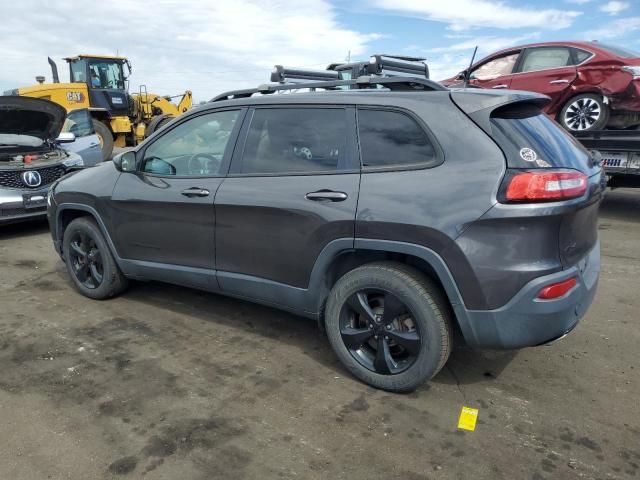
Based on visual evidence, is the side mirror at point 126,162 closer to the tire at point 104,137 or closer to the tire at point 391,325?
the tire at point 391,325

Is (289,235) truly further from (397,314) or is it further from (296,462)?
(296,462)

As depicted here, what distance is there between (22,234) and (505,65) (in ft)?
25.7

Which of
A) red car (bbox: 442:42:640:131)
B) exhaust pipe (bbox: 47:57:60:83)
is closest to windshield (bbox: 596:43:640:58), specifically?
red car (bbox: 442:42:640:131)

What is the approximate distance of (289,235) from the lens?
3141 millimetres

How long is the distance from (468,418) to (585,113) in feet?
21.0

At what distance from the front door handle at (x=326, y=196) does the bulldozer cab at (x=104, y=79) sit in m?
14.4

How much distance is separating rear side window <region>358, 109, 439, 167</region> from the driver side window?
3.37 ft

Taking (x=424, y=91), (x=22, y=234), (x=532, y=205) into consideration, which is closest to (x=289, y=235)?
(x=424, y=91)

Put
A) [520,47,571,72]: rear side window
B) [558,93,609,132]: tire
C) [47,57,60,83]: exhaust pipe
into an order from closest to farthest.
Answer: [558,93,609,132]: tire
[520,47,571,72]: rear side window
[47,57,60,83]: exhaust pipe

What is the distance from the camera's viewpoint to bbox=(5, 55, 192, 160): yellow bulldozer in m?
Answer: 14.6

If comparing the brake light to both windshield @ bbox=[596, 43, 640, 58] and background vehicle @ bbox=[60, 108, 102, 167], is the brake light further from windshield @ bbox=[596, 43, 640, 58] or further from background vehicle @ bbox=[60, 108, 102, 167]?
background vehicle @ bbox=[60, 108, 102, 167]

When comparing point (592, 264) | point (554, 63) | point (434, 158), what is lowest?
point (592, 264)

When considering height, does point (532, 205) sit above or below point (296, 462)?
above

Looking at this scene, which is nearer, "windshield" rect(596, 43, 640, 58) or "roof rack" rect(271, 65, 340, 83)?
"roof rack" rect(271, 65, 340, 83)
